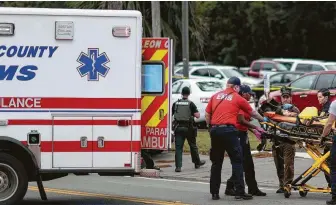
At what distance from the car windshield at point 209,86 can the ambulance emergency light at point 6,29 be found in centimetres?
1399

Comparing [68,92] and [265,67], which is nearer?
[68,92]

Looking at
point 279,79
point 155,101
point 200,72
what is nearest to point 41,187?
point 155,101

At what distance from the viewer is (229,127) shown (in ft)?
38.2

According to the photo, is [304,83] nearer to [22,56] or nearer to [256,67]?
[22,56]

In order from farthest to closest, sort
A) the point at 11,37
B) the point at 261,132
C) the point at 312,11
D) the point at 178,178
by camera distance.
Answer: the point at 312,11
the point at 178,178
the point at 261,132
the point at 11,37

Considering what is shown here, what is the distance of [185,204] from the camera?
36.9 feet

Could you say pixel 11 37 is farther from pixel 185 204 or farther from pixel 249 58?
pixel 249 58

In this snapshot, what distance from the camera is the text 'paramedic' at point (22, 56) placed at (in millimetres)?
10406

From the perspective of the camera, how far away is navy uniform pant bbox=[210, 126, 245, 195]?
38.2 feet

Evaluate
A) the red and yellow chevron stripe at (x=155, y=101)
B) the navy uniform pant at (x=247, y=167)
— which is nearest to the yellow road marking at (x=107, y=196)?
the red and yellow chevron stripe at (x=155, y=101)

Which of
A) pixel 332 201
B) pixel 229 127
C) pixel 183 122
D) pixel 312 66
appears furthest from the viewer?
pixel 312 66

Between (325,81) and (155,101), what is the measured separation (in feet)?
36.2

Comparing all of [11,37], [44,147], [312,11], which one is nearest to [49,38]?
[11,37]

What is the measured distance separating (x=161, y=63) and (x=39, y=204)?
276 cm
